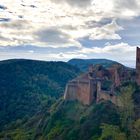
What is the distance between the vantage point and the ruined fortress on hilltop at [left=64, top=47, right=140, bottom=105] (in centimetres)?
10799

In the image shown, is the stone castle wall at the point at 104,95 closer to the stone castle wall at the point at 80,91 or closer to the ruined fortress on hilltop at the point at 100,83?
the ruined fortress on hilltop at the point at 100,83

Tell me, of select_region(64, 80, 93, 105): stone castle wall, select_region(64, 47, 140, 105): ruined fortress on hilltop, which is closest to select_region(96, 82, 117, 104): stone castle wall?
select_region(64, 47, 140, 105): ruined fortress on hilltop

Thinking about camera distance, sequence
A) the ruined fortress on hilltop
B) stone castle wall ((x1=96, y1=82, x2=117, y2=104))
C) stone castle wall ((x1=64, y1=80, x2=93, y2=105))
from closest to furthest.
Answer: stone castle wall ((x1=96, y1=82, x2=117, y2=104)) < the ruined fortress on hilltop < stone castle wall ((x1=64, y1=80, x2=93, y2=105))

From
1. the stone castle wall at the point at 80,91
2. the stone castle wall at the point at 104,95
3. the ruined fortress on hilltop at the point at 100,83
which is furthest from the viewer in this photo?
the stone castle wall at the point at 80,91

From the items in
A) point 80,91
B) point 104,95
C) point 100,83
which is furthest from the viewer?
point 80,91

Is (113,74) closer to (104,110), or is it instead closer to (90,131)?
(104,110)

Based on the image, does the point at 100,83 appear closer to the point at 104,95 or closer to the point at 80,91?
the point at 104,95

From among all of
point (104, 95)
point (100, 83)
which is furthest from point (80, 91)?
point (104, 95)

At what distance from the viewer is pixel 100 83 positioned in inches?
4414

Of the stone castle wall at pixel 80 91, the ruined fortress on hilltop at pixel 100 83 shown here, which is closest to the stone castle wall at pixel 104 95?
the ruined fortress on hilltop at pixel 100 83

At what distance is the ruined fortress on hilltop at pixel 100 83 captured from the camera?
10799 centimetres

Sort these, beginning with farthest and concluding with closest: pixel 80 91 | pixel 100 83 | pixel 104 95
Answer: pixel 80 91 < pixel 100 83 < pixel 104 95

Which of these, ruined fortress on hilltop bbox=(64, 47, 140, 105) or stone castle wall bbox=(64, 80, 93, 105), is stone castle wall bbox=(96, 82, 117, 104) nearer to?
ruined fortress on hilltop bbox=(64, 47, 140, 105)

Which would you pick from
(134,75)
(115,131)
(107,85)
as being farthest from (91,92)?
(115,131)
